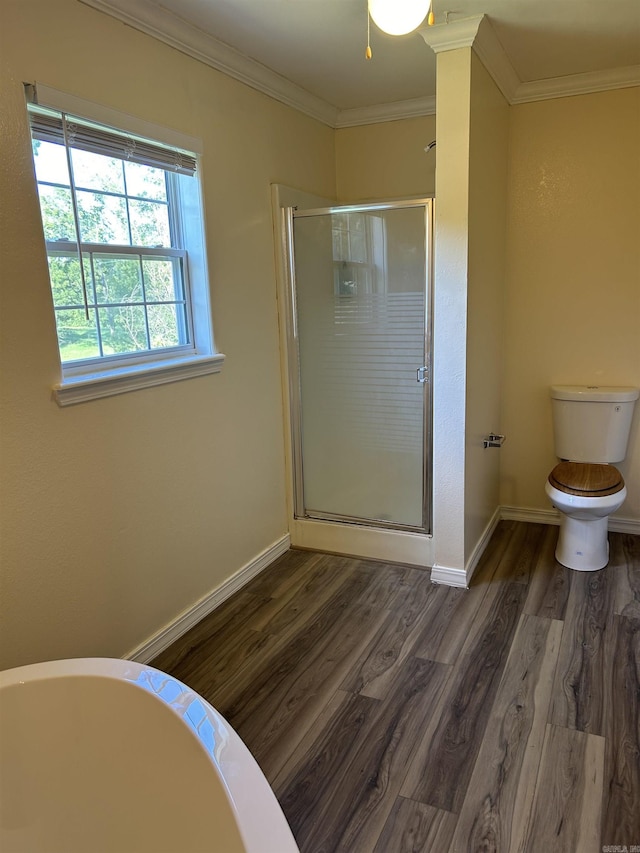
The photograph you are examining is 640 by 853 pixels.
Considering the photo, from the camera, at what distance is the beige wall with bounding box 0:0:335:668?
1775 millimetres

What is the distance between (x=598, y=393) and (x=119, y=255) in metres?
2.40

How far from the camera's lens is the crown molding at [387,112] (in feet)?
10.6

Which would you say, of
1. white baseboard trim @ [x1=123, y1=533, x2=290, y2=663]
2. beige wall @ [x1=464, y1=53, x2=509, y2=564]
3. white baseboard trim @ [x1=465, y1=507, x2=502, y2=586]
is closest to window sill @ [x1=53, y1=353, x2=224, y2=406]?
white baseboard trim @ [x1=123, y1=533, x2=290, y2=663]

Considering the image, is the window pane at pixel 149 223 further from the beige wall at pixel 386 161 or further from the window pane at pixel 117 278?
the beige wall at pixel 386 161

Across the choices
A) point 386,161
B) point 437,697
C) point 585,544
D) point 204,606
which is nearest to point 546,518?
point 585,544

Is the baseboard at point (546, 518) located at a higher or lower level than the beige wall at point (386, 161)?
lower

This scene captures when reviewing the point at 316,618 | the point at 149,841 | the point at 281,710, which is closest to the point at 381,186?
the point at 316,618

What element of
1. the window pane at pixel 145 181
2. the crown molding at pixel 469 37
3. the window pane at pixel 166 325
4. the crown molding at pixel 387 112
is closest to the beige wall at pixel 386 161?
the crown molding at pixel 387 112

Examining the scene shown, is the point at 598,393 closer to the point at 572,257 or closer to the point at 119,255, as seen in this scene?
the point at 572,257

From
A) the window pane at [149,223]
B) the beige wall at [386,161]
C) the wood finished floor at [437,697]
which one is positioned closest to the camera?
the wood finished floor at [437,697]

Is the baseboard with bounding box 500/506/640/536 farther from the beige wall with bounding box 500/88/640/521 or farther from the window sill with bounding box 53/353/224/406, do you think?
the window sill with bounding box 53/353/224/406

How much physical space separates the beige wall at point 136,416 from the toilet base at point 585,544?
1.48 metres

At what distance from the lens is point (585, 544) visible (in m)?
2.96

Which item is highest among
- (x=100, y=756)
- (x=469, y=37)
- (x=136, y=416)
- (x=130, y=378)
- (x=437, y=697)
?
(x=469, y=37)
